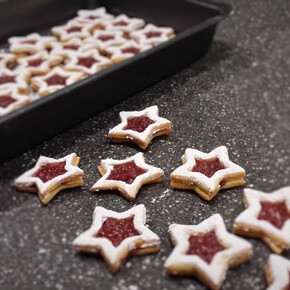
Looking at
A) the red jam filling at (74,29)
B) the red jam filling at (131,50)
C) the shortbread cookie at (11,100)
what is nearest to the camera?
the shortbread cookie at (11,100)

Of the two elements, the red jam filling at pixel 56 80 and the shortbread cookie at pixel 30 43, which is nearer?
the red jam filling at pixel 56 80

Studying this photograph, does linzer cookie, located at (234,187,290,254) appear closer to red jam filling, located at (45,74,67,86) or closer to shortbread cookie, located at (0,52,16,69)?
red jam filling, located at (45,74,67,86)

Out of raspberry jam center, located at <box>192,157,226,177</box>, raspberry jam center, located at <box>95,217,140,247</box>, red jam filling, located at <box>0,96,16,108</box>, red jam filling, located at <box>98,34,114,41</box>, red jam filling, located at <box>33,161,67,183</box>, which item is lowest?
red jam filling, located at <box>0,96,16,108</box>

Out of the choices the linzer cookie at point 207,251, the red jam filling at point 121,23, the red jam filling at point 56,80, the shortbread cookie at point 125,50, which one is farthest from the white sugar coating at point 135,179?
the red jam filling at point 121,23

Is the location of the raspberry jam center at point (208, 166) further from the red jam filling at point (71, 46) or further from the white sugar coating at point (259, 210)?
the red jam filling at point (71, 46)

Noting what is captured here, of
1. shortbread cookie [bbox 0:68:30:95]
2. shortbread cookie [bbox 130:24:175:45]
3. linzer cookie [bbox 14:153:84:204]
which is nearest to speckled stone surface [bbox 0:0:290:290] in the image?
linzer cookie [bbox 14:153:84:204]

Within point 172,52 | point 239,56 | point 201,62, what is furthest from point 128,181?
point 239,56

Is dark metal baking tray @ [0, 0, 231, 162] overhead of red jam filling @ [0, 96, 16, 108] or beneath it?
overhead
